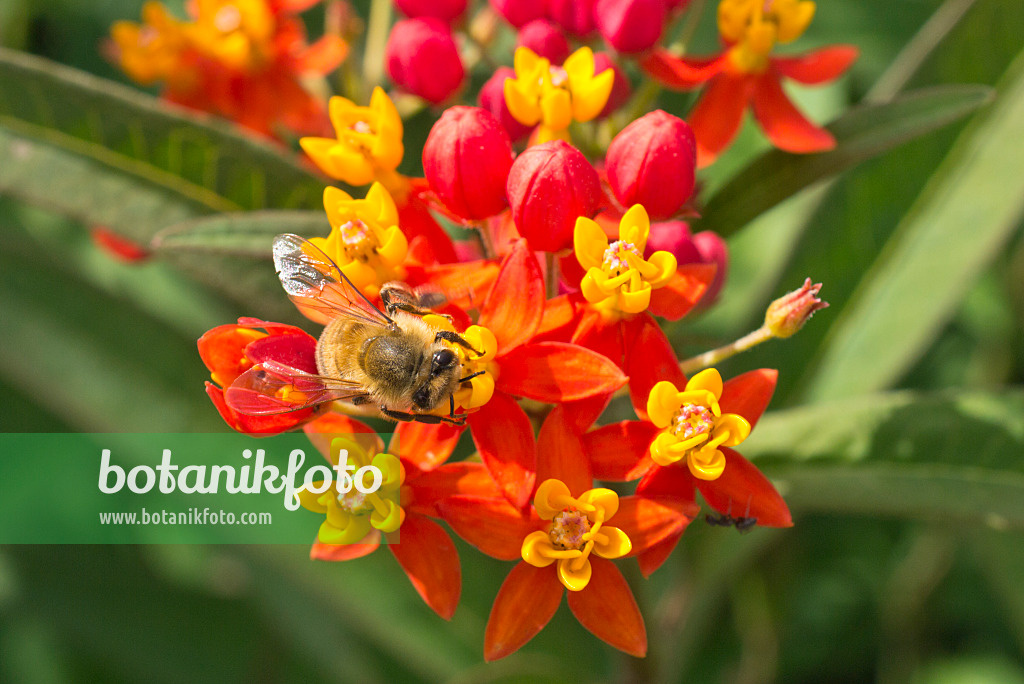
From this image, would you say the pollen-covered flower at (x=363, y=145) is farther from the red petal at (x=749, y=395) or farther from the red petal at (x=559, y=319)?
the red petal at (x=749, y=395)

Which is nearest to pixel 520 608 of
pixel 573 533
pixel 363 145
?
pixel 573 533

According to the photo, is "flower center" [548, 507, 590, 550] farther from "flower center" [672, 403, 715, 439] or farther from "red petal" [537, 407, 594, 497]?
"flower center" [672, 403, 715, 439]

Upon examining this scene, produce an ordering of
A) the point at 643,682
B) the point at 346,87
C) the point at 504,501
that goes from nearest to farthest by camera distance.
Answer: the point at 504,501 < the point at 643,682 < the point at 346,87

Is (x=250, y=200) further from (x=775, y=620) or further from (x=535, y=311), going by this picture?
(x=775, y=620)

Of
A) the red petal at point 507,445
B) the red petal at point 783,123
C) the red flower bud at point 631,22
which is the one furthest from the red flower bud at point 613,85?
the red petal at point 507,445

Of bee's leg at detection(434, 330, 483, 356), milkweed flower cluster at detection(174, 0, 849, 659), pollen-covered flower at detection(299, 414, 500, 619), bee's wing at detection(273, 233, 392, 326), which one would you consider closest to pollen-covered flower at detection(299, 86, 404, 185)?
milkweed flower cluster at detection(174, 0, 849, 659)

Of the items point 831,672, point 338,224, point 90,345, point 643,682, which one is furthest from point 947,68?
point 90,345

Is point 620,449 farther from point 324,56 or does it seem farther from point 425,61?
point 324,56
